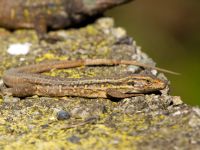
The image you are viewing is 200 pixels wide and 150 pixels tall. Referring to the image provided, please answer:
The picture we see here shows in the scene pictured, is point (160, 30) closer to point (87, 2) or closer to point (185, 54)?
point (185, 54)

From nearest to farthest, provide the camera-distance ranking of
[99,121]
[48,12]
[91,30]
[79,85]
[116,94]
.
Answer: [99,121]
[116,94]
[79,85]
[91,30]
[48,12]

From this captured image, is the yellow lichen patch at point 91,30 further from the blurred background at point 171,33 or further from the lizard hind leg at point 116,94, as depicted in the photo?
the blurred background at point 171,33

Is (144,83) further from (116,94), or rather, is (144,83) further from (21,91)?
(21,91)

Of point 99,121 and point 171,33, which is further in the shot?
point 171,33

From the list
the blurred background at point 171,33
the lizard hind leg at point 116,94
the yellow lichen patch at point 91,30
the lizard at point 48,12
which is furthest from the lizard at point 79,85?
the blurred background at point 171,33

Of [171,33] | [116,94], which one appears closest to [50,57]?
[116,94]

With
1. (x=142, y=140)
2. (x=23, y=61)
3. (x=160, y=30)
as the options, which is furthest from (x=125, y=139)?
(x=160, y=30)
